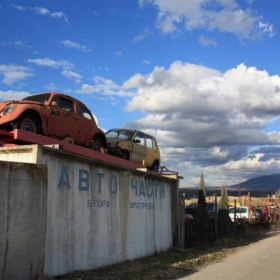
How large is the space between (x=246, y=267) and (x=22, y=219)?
657 centimetres

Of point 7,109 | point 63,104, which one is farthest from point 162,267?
point 7,109

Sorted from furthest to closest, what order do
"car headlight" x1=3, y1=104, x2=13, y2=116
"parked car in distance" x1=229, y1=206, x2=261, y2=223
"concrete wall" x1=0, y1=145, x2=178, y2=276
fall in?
"parked car in distance" x1=229, y1=206, x2=261, y2=223, "car headlight" x1=3, y1=104, x2=13, y2=116, "concrete wall" x1=0, y1=145, x2=178, y2=276

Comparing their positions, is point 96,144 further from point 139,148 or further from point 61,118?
point 139,148

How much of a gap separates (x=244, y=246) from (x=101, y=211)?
8.79 meters

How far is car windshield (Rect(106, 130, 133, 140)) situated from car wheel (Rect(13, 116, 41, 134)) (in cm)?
544

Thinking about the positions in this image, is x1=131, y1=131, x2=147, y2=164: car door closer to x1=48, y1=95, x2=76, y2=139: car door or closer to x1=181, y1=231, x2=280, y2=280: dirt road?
x1=48, y1=95, x2=76, y2=139: car door

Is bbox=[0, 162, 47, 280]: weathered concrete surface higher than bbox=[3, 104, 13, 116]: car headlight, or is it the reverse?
bbox=[3, 104, 13, 116]: car headlight

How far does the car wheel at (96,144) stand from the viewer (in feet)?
36.6

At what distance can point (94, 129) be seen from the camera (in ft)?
36.3

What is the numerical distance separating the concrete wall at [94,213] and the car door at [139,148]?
1018mm

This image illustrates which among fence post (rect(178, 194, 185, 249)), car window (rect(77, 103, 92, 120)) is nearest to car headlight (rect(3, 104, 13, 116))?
car window (rect(77, 103, 92, 120))

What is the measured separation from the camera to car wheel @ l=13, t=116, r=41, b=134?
8.53 m

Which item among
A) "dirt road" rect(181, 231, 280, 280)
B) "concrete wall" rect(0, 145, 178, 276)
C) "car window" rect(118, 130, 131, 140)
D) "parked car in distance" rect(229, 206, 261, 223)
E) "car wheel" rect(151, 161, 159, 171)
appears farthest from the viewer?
"parked car in distance" rect(229, 206, 261, 223)

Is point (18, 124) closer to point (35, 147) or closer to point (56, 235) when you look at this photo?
point (35, 147)
